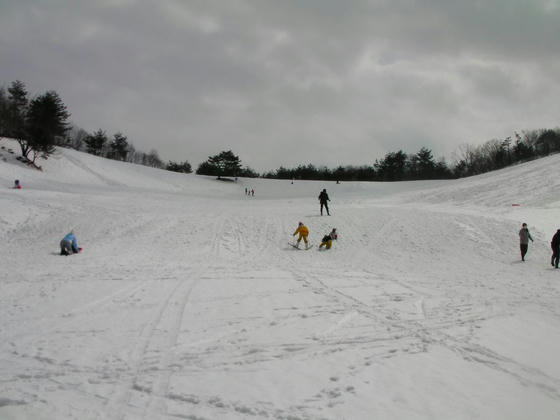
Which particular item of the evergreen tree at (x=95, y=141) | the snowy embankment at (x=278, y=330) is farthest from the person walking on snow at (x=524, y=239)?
the evergreen tree at (x=95, y=141)

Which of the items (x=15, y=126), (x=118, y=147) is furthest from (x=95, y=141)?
(x=15, y=126)

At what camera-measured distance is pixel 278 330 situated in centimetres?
542

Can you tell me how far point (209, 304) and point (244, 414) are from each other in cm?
381

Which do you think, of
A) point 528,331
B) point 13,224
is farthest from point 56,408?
point 13,224

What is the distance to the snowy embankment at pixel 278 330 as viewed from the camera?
137 inches

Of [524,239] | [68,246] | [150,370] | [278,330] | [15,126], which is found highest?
[15,126]

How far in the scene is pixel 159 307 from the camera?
259 inches

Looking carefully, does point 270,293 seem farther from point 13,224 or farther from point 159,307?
point 13,224

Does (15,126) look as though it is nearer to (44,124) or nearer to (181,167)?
(44,124)

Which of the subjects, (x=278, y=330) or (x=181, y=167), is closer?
(x=278, y=330)

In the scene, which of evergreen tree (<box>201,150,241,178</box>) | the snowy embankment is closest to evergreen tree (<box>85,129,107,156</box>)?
evergreen tree (<box>201,150,241,178</box>)

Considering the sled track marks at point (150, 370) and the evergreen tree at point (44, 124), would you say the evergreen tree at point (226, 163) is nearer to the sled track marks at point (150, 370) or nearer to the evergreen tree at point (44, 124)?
the evergreen tree at point (44, 124)

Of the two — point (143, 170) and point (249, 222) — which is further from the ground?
point (143, 170)

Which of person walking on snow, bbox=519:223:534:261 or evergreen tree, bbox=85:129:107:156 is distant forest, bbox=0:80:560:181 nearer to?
evergreen tree, bbox=85:129:107:156
